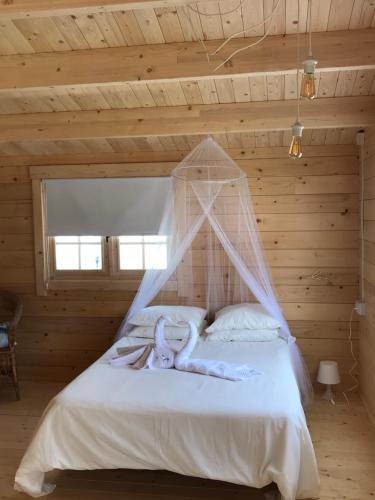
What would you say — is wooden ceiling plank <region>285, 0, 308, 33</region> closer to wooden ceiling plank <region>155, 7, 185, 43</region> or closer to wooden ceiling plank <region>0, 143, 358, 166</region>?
wooden ceiling plank <region>155, 7, 185, 43</region>

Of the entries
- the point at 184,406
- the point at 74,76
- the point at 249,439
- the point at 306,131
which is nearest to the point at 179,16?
the point at 74,76

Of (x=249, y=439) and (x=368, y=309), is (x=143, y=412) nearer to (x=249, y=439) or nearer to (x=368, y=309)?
(x=249, y=439)

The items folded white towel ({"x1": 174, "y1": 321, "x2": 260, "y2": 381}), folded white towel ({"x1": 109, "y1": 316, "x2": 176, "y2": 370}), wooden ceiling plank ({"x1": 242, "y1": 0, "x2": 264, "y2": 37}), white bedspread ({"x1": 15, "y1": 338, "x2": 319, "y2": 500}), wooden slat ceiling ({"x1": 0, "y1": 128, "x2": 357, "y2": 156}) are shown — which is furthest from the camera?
wooden slat ceiling ({"x1": 0, "y1": 128, "x2": 357, "y2": 156})

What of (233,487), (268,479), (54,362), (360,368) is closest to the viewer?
(268,479)

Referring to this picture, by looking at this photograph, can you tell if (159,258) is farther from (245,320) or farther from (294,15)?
(294,15)

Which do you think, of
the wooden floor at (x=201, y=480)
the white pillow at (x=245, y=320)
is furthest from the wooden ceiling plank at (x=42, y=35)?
the wooden floor at (x=201, y=480)

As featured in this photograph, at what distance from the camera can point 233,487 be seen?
9.45ft

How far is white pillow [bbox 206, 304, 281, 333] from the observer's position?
3.88 m

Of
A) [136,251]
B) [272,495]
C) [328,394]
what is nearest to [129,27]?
[136,251]

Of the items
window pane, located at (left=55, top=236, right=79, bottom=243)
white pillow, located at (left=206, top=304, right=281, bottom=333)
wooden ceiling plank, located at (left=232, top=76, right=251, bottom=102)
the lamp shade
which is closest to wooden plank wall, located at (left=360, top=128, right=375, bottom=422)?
the lamp shade

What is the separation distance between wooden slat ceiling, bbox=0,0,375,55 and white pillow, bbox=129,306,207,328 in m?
2.05

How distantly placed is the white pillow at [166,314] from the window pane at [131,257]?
0.66 meters

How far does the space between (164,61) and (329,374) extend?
9.04 ft

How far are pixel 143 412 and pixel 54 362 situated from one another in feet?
7.92
